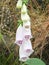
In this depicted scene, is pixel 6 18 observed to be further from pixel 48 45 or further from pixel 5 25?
pixel 48 45

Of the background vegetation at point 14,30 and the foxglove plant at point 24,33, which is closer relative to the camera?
the foxglove plant at point 24,33

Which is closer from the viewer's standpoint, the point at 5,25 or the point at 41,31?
the point at 41,31

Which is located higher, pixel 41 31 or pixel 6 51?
pixel 41 31

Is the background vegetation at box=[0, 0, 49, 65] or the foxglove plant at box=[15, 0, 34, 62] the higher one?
the foxglove plant at box=[15, 0, 34, 62]

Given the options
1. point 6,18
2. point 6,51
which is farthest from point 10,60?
point 6,18

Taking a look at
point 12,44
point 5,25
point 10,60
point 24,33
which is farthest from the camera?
point 5,25

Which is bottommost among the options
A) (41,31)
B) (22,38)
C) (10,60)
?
(10,60)

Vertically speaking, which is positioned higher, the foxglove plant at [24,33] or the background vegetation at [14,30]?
the foxglove plant at [24,33]

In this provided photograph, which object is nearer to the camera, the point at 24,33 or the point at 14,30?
the point at 24,33

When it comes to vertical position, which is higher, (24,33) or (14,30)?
(24,33)

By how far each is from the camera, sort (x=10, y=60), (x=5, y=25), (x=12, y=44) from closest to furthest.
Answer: (x=10, y=60), (x=12, y=44), (x=5, y=25)

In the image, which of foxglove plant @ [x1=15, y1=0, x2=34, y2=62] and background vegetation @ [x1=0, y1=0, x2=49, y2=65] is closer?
foxglove plant @ [x1=15, y1=0, x2=34, y2=62]
